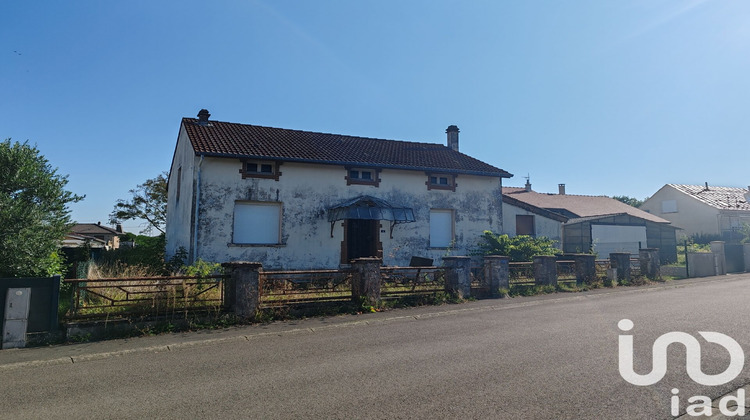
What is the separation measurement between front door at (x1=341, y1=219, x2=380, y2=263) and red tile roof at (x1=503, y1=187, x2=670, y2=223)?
47.1 ft

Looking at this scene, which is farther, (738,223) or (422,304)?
(738,223)

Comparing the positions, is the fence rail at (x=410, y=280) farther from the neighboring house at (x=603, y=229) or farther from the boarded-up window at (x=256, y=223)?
the neighboring house at (x=603, y=229)

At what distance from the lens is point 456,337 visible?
276 inches

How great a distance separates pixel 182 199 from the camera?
15672mm

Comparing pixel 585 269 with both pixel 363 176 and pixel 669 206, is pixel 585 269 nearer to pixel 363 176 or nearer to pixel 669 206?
pixel 363 176

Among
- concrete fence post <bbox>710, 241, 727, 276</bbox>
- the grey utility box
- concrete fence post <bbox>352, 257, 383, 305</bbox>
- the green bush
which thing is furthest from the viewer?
concrete fence post <bbox>710, 241, 727, 276</bbox>

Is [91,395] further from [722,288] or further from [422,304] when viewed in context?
[722,288]

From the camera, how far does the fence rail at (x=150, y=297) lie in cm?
742

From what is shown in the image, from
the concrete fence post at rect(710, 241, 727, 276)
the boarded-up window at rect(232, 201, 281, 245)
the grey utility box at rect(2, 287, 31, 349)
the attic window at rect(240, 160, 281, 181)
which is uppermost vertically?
the attic window at rect(240, 160, 281, 181)

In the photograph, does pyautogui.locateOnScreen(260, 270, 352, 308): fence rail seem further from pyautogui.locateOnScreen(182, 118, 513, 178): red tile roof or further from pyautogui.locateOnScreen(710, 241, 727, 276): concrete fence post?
pyautogui.locateOnScreen(710, 241, 727, 276): concrete fence post

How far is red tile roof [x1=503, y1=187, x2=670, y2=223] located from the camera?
1096 inches

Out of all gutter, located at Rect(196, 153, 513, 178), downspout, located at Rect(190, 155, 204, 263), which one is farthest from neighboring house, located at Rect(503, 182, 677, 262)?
downspout, located at Rect(190, 155, 204, 263)

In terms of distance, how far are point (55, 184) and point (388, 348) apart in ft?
30.5

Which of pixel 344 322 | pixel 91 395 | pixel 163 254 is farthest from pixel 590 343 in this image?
pixel 163 254
